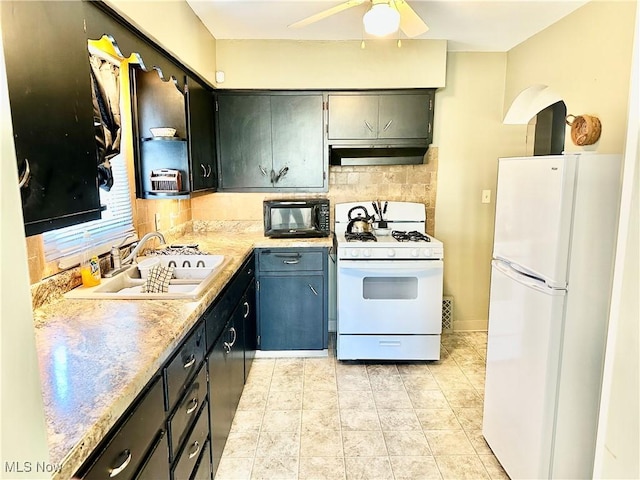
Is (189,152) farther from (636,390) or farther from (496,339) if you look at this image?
(636,390)

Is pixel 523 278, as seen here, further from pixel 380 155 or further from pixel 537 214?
pixel 380 155

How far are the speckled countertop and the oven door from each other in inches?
48.1

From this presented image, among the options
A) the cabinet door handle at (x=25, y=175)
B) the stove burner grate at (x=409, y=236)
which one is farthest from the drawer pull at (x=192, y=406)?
the stove burner grate at (x=409, y=236)

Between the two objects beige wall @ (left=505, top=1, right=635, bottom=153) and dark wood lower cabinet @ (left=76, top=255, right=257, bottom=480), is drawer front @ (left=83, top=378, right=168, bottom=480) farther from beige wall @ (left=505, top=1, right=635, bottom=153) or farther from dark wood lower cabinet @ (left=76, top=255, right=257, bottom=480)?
beige wall @ (left=505, top=1, right=635, bottom=153)

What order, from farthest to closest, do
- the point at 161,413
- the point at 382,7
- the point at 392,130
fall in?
1. the point at 392,130
2. the point at 382,7
3. the point at 161,413

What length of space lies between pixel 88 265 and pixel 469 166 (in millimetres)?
2934

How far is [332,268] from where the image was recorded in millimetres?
3684

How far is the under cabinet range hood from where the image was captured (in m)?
3.35

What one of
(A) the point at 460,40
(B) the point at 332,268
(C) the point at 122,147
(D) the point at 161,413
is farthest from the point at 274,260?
(A) the point at 460,40

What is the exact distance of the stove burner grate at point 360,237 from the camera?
311cm

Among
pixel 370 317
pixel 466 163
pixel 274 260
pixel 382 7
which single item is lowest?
pixel 370 317

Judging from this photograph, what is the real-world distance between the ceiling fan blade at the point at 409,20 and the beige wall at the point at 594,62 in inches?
37.6

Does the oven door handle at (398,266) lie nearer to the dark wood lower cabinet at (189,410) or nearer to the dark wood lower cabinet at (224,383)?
the dark wood lower cabinet at (189,410)

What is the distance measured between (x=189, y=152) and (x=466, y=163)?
2.25 metres
